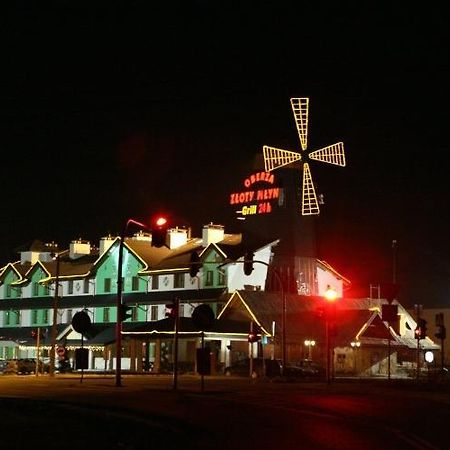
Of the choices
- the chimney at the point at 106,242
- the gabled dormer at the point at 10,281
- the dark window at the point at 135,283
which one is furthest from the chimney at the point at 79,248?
the dark window at the point at 135,283

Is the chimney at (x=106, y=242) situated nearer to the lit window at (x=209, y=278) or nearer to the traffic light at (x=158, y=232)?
the lit window at (x=209, y=278)

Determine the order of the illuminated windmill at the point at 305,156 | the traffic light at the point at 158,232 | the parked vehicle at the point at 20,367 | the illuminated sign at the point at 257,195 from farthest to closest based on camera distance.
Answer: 1. the illuminated windmill at the point at 305,156
2. the illuminated sign at the point at 257,195
3. the parked vehicle at the point at 20,367
4. the traffic light at the point at 158,232

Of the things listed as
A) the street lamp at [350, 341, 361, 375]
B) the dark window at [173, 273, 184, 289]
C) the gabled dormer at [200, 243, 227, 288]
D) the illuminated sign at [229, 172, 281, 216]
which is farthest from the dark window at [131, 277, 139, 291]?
the street lamp at [350, 341, 361, 375]

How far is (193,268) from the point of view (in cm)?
4775

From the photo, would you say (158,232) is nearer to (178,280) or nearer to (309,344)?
(309,344)

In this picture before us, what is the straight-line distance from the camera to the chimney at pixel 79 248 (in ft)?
342

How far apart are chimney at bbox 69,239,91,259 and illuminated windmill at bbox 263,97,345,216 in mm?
24460

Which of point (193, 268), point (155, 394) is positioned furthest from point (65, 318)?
point (155, 394)

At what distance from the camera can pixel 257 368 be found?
64.8 m

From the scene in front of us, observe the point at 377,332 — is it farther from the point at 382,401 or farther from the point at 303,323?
the point at 382,401

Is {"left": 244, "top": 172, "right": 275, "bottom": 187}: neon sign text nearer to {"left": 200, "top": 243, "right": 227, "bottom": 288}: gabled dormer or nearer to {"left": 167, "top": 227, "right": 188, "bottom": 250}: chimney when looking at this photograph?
{"left": 167, "top": 227, "right": 188, "bottom": 250}: chimney

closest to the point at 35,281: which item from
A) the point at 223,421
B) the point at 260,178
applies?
the point at 260,178

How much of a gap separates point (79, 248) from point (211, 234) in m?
23.5

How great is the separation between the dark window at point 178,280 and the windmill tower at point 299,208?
27.8 ft
